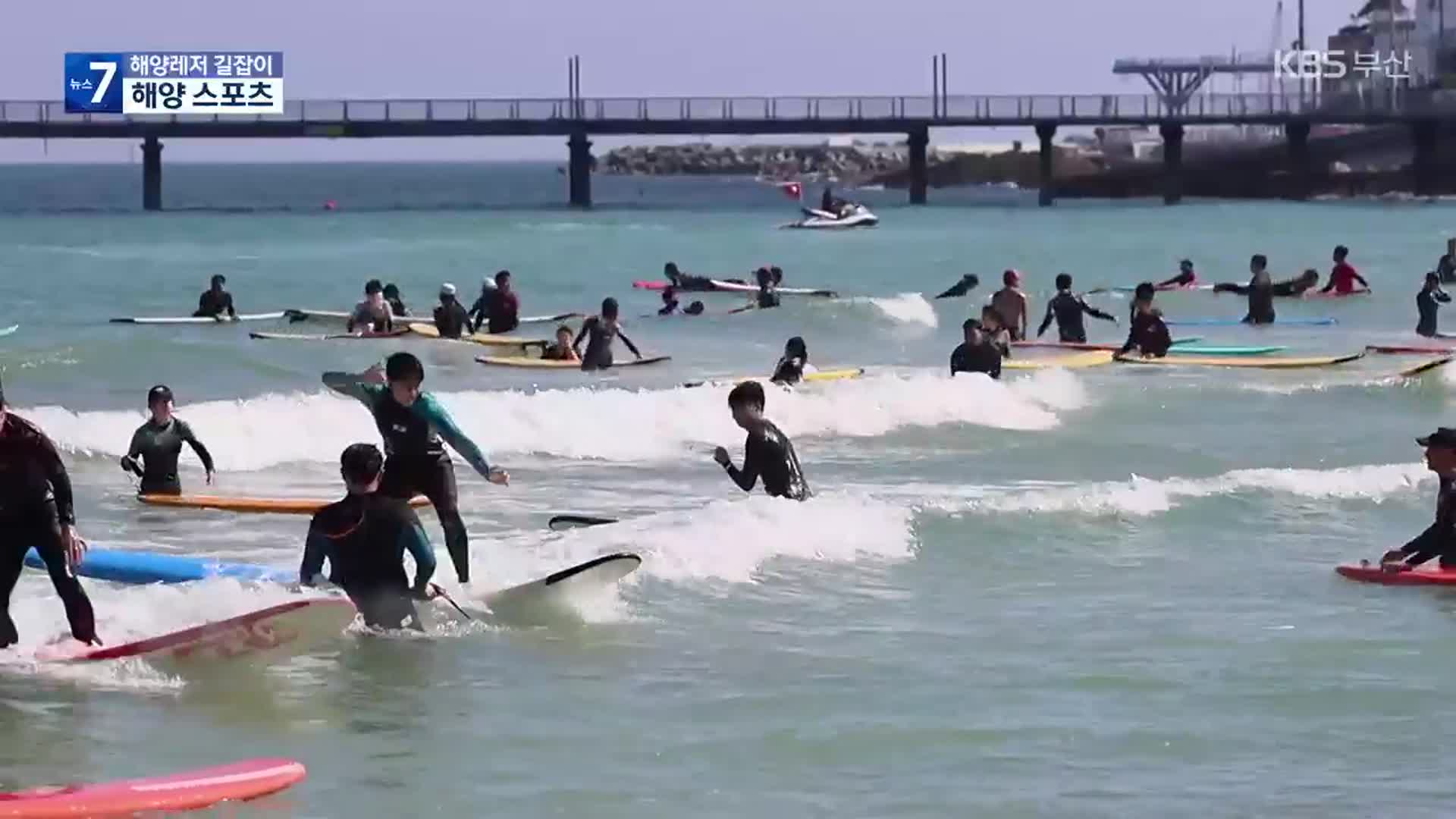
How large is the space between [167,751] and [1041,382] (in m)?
17.8

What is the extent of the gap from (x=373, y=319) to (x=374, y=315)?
81 millimetres

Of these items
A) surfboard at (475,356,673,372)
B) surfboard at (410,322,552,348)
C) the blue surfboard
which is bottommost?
surfboard at (475,356,673,372)

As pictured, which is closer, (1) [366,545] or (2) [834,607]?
(1) [366,545]

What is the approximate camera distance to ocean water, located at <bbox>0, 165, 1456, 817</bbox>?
1023cm

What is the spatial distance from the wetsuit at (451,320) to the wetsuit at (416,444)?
→ 21.4m

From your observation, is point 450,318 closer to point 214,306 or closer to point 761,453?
point 214,306

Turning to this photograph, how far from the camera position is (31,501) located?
34.8 feet

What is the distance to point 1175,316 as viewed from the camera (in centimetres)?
4375

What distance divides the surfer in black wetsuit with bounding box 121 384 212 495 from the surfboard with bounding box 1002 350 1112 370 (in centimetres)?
1205

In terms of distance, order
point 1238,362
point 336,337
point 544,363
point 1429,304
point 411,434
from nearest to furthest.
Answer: point 411,434
point 1238,362
point 544,363
point 1429,304
point 336,337

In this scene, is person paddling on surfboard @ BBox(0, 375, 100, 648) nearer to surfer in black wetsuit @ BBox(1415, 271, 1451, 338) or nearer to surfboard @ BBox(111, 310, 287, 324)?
surfer in black wetsuit @ BBox(1415, 271, 1451, 338)

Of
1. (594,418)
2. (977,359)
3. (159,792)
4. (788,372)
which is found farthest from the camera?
(594,418)

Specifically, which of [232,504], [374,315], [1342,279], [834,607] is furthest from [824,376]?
[1342,279]

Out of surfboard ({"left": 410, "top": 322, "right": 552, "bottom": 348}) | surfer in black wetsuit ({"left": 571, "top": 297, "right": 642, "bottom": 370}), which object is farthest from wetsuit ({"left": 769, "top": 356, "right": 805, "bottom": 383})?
surfboard ({"left": 410, "top": 322, "right": 552, "bottom": 348})
